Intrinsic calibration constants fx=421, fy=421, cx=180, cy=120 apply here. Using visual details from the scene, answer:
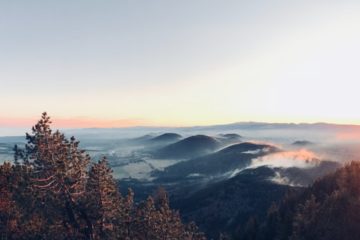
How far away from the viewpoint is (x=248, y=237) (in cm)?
12662

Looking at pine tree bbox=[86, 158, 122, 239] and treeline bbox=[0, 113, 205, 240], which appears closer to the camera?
treeline bbox=[0, 113, 205, 240]

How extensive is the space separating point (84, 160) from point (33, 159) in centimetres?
595

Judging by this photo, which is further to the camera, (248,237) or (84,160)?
(248,237)

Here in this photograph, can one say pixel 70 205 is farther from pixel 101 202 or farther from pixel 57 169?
pixel 57 169

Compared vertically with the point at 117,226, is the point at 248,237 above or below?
below

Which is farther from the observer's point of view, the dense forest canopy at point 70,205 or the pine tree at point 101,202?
the pine tree at point 101,202

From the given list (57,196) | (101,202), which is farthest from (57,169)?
(101,202)

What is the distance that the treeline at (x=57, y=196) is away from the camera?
161ft

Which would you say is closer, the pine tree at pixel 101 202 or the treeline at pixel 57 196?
the treeline at pixel 57 196

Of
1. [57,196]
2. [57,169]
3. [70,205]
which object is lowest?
[70,205]

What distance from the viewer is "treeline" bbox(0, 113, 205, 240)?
4903 centimetres

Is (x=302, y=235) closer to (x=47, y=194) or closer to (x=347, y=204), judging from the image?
(x=347, y=204)

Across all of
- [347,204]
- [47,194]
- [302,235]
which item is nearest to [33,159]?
[47,194]

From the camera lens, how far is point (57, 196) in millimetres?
50125
